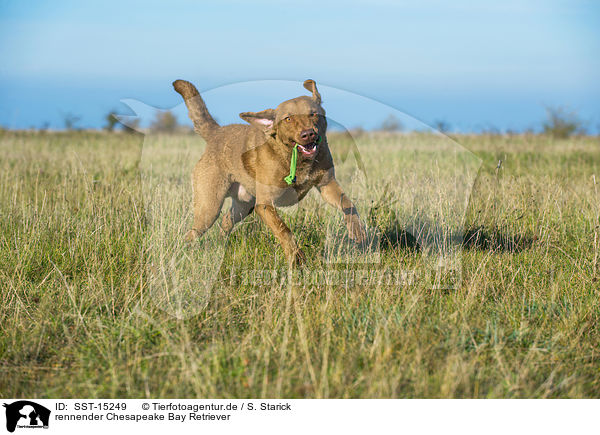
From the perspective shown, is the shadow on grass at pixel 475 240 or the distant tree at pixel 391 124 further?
the shadow on grass at pixel 475 240

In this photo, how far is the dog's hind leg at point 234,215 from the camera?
605 cm

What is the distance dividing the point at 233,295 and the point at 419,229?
81.4 inches

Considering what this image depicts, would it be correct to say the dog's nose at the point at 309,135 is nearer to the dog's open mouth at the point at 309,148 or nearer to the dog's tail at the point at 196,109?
the dog's open mouth at the point at 309,148

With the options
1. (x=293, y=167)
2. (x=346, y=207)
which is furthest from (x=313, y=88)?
(x=346, y=207)

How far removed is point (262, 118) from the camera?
435 centimetres

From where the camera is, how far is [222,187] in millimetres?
5551

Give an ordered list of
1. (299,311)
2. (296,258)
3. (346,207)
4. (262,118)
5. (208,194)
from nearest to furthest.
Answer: (299,311) → (262,118) → (296,258) → (346,207) → (208,194)

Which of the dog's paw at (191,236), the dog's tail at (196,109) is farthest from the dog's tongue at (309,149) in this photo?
the dog's paw at (191,236)

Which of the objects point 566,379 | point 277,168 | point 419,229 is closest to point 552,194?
point 419,229

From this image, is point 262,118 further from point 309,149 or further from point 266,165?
point 266,165
